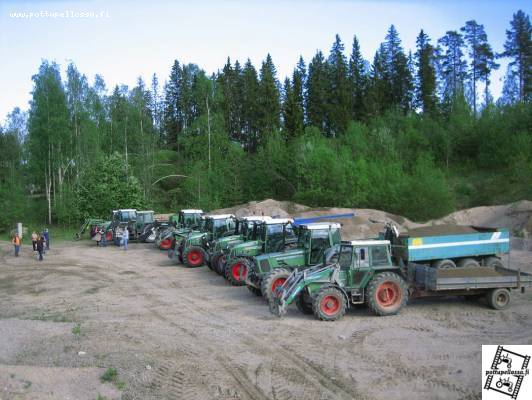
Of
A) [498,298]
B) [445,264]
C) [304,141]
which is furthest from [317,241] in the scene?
[304,141]

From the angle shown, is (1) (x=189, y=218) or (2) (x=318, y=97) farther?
(2) (x=318, y=97)

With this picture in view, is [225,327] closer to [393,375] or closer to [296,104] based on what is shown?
[393,375]

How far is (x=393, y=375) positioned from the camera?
25.6 feet

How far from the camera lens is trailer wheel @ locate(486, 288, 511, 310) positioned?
11.9 metres

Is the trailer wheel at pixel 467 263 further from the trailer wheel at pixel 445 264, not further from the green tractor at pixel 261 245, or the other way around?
the green tractor at pixel 261 245

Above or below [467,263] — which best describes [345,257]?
above

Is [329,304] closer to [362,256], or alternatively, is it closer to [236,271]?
[362,256]

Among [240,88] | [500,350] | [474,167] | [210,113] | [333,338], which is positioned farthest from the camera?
[240,88]

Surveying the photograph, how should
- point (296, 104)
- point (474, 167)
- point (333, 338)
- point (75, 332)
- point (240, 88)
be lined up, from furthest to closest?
1. point (240, 88)
2. point (296, 104)
3. point (474, 167)
4. point (75, 332)
5. point (333, 338)

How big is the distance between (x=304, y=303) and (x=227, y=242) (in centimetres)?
716

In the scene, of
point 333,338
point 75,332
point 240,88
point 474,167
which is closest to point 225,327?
point 333,338

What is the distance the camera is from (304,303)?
462 inches

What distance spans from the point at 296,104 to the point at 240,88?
1086 cm

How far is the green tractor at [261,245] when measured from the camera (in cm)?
1573
